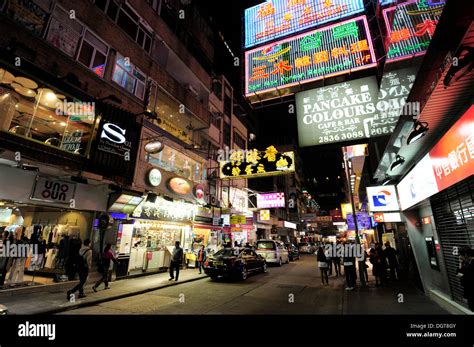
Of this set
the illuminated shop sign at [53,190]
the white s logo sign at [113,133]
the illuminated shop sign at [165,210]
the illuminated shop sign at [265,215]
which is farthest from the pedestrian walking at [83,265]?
the illuminated shop sign at [265,215]

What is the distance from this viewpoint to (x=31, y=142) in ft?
28.7

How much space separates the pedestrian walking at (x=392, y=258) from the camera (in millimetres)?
11758

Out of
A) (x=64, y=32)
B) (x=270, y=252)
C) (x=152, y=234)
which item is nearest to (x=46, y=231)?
(x=152, y=234)

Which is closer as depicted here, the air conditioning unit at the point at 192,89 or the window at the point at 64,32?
the window at the point at 64,32

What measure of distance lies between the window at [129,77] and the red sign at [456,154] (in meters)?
14.7

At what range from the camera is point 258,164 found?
1507 centimetres

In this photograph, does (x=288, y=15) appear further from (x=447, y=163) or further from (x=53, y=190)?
(x=53, y=190)

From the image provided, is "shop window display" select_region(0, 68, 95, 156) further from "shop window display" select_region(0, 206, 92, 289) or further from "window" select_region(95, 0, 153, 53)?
"window" select_region(95, 0, 153, 53)

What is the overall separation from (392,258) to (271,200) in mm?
15153

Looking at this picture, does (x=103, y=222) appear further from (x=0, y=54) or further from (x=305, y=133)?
(x=305, y=133)

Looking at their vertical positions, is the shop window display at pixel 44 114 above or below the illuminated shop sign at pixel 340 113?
above

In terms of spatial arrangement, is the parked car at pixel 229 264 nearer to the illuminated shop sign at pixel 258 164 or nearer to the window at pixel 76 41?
the illuminated shop sign at pixel 258 164
